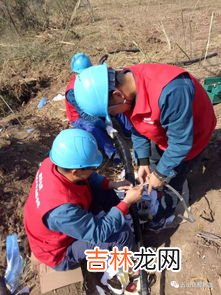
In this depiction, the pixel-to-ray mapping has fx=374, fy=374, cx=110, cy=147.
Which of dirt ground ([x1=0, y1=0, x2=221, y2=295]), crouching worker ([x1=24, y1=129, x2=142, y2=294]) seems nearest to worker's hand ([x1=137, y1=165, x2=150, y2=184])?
crouching worker ([x1=24, y1=129, x2=142, y2=294])

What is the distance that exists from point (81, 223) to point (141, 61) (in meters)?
4.39

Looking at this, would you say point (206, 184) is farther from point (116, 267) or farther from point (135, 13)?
point (135, 13)

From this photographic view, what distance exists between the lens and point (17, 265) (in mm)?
3201

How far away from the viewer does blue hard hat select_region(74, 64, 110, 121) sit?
2.30 metres

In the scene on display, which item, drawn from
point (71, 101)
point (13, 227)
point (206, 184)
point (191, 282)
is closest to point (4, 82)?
point (71, 101)

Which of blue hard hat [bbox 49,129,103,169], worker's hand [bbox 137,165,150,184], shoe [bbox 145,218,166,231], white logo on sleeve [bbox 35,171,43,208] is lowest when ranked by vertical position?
shoe [bbox 145,218,166,231]

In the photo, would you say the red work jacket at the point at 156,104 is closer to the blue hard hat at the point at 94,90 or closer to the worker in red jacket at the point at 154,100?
the worker in red jacket at the point at 154,100

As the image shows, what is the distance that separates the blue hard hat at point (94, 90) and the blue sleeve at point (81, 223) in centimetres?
65

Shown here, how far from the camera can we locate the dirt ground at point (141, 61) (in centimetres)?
299

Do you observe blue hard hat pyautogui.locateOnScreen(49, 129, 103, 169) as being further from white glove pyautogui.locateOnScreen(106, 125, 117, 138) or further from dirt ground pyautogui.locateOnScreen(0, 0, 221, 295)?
white glove pyautogui.locateOnScreen(106, 125, 117, 138)

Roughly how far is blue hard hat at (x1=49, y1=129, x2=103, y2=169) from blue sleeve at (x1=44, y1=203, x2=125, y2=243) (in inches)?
11.1

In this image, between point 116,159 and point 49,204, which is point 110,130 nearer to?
point 116,159

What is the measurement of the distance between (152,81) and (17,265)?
1945 mm

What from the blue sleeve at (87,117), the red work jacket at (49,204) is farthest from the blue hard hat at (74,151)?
the blue sleeve at (87,117)
